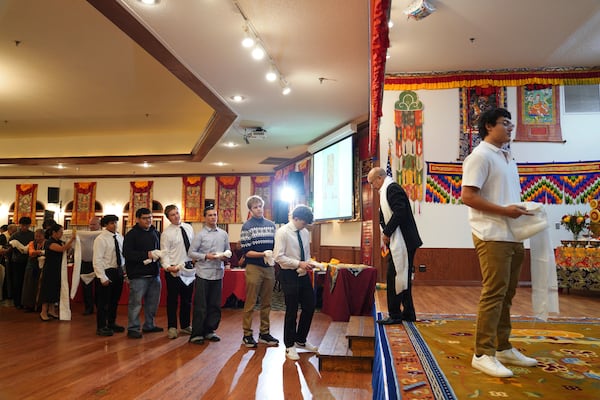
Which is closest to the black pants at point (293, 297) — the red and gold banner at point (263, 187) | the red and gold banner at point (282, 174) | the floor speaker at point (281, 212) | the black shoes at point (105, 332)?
the black shoes at point (105, 332)

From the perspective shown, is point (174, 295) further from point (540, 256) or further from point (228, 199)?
point (228, 199)

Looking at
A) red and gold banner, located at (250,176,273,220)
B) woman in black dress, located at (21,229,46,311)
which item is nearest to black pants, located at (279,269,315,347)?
woman in black dress, located at (21,229,46,311)

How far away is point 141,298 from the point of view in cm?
501

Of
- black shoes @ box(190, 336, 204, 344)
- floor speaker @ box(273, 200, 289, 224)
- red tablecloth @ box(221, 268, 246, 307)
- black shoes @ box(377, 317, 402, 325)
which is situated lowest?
black shoes @ box(190, 336, 204, 344)

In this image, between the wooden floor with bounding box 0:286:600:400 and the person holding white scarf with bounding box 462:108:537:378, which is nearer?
the person holding white scarf with bounding box 462:108:537:378

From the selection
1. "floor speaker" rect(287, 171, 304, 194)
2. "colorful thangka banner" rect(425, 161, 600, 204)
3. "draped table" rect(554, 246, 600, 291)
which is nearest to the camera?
"draped table" rect(554, 246, 600, 291)

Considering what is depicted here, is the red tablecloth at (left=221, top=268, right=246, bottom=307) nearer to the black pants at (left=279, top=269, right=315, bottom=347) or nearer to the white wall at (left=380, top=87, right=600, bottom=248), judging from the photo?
the white wall at (left=380, top=87, right=600, bottom=248)

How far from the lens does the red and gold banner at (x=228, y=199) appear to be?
13.6m

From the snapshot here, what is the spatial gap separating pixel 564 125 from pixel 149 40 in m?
5.63

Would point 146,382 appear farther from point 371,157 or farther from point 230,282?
point 371,157

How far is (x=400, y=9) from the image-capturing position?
474cm

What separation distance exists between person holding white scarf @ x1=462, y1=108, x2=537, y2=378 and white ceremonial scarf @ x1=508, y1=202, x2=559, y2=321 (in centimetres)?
5

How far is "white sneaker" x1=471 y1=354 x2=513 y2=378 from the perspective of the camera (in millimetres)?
1931

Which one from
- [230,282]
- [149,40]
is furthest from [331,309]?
[149,40]
